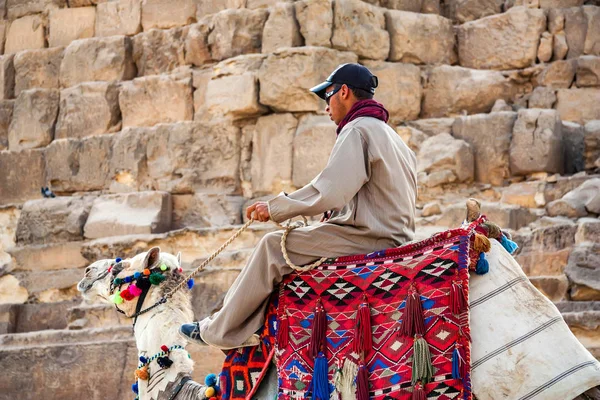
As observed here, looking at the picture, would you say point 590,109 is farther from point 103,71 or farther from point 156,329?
point 156,329

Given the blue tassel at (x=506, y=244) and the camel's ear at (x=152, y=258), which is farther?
the camel's ear at (x=152, y=258)

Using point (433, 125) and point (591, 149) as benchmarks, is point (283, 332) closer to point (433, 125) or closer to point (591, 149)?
point (591, 149)

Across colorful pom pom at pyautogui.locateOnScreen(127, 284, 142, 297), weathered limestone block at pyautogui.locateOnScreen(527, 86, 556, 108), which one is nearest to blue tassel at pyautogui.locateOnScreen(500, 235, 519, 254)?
colorful pom pom at pyautogui.locateOnScreen(127, 284, 142, 297)

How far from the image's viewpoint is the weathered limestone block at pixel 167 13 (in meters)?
13.3

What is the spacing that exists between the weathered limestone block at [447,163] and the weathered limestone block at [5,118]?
19.8 feet

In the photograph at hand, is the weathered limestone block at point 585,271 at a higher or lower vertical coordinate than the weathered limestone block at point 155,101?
lower

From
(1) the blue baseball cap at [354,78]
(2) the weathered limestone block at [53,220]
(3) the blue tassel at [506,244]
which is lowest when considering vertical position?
(2) the weathered limestone block at [53,220]

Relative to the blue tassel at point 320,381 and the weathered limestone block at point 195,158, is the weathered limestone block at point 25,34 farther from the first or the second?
the blue tassel at point 320,381

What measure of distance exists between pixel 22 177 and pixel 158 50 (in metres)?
2.43

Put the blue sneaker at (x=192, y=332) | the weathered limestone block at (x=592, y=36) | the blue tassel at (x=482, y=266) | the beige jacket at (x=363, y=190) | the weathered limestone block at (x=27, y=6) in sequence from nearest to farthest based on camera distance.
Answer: the blue tassel at (x=482, y=266), the beige jacket at (x=363, y=190), the blue sneaker at (x=192, y=332), the weathered limestone block at (x=592, y=36), the weathered limestone block at (x=27, y=6)

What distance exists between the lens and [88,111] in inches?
528

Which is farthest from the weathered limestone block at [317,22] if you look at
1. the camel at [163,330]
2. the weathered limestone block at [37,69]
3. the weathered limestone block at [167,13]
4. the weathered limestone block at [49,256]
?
the camel at [163,330]

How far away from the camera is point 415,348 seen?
4.83 metres

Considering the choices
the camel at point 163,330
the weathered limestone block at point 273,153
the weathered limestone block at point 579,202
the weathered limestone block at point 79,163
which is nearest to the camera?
the camel at point 163,330
